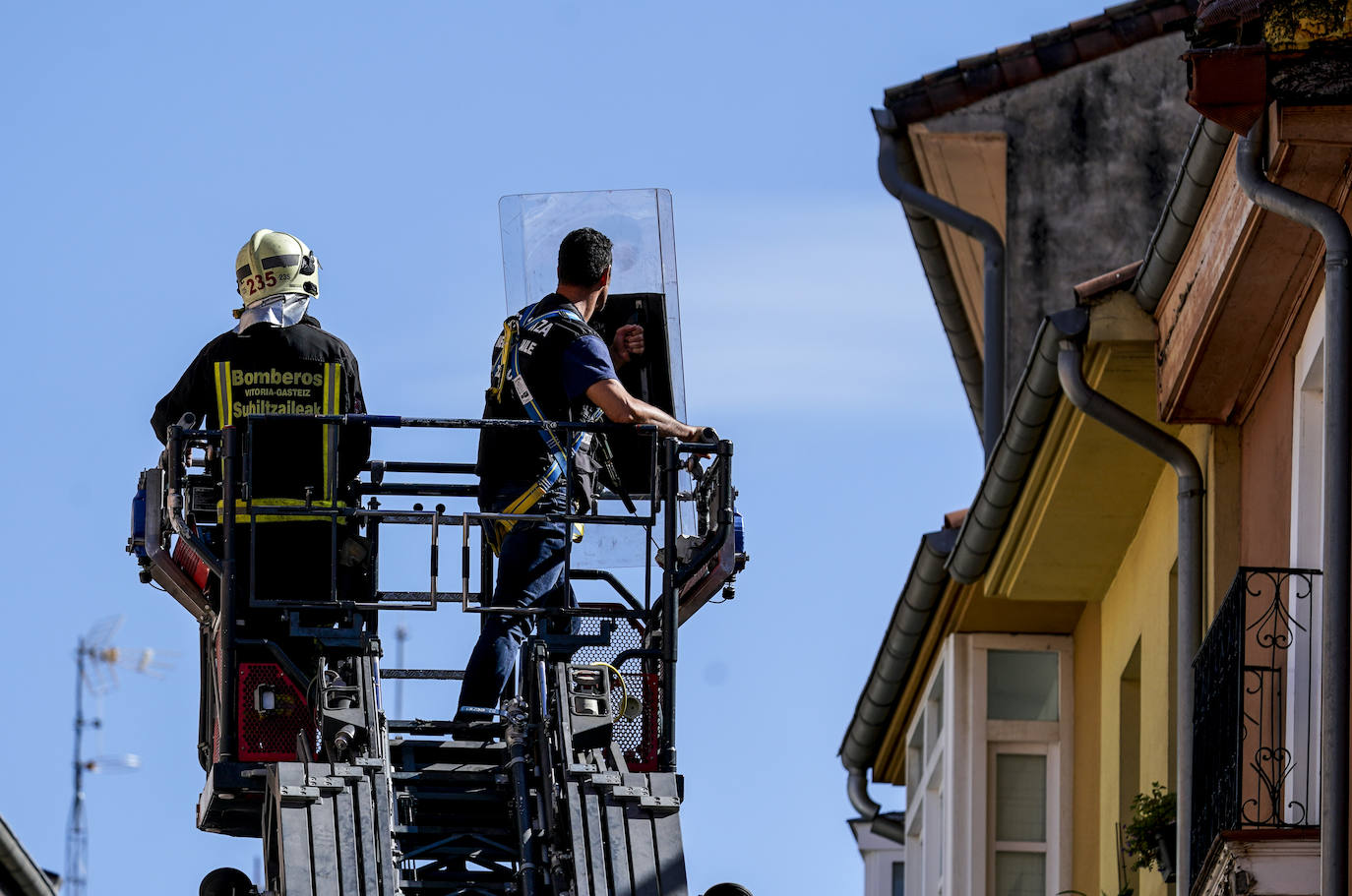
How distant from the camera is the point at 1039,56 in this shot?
70.6ft

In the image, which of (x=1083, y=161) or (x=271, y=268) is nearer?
(x=271, y=268)

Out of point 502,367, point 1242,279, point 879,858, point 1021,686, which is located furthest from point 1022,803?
point 502,367

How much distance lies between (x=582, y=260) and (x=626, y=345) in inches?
30.0

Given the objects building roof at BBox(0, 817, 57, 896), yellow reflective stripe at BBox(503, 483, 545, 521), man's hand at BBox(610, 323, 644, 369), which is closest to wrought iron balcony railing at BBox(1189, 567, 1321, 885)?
man's hand at BBox(610, 323, 644, 369)

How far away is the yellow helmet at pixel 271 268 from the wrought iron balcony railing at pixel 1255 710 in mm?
3657

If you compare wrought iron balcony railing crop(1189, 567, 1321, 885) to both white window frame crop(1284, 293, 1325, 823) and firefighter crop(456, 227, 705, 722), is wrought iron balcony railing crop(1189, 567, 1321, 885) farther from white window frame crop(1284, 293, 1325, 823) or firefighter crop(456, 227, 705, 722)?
firefighter crop(456, 227, 705, 722)

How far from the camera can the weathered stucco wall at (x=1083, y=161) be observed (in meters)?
21.3

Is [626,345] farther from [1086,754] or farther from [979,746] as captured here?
[979,746]

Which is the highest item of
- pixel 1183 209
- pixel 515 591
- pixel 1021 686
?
pixel 1183 209

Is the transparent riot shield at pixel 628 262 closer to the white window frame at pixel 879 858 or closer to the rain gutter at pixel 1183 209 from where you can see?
the rain gutter at pixel 1183 209

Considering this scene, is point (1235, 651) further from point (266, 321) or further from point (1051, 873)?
point (1051, 873)

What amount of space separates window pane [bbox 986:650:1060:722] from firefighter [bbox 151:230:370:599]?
724cm

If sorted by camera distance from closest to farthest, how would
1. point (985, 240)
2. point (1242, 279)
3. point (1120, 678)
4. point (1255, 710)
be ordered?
point (1242, 279)
point (1255, 710)
point (1120, 678)
point (985, 240)

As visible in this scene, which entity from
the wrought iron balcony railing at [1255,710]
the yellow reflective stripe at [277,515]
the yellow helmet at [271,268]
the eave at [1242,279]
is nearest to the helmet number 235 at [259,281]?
the yellow helmet at [271,268]
